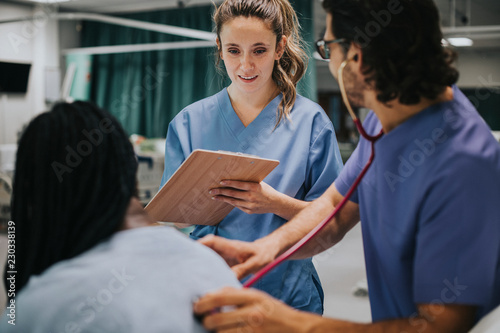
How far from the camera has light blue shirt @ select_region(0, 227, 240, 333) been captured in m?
0.67

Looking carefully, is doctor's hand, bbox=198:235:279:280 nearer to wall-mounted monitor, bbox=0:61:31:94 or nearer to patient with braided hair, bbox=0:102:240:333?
patient with braided hair, bbox=0:102:240:333

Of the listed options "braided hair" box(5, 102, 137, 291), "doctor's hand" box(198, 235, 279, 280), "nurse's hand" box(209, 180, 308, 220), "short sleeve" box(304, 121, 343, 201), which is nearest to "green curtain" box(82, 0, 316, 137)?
"short sleeve" box(304, 121, 343, 201)

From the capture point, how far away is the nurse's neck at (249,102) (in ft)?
4.93

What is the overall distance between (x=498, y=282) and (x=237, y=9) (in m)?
0.96

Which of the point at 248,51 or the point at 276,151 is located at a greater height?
the point at 248,51

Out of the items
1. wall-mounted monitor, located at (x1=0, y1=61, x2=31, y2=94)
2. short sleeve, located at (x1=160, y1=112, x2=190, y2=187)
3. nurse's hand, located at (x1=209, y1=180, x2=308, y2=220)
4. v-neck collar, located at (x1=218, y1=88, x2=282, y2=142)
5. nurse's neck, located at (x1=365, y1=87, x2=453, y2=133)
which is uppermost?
nurse's neck, located at (x1=365, y1=87, x2=453, y2=133)

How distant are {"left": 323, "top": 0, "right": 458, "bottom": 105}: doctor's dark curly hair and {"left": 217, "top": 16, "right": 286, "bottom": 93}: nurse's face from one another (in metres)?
0.52

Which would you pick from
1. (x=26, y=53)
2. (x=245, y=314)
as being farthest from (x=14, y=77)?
(x=245, y=314)

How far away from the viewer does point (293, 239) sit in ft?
3.99

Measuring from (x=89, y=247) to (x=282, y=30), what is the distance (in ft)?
3.13

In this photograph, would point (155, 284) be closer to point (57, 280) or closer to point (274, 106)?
point (57, 280)

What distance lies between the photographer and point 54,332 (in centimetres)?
67

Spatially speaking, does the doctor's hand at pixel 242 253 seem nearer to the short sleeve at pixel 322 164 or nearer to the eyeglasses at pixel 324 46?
the short sleeve at pixel 322 164

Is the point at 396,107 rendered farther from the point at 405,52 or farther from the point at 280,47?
the point at 280,47
